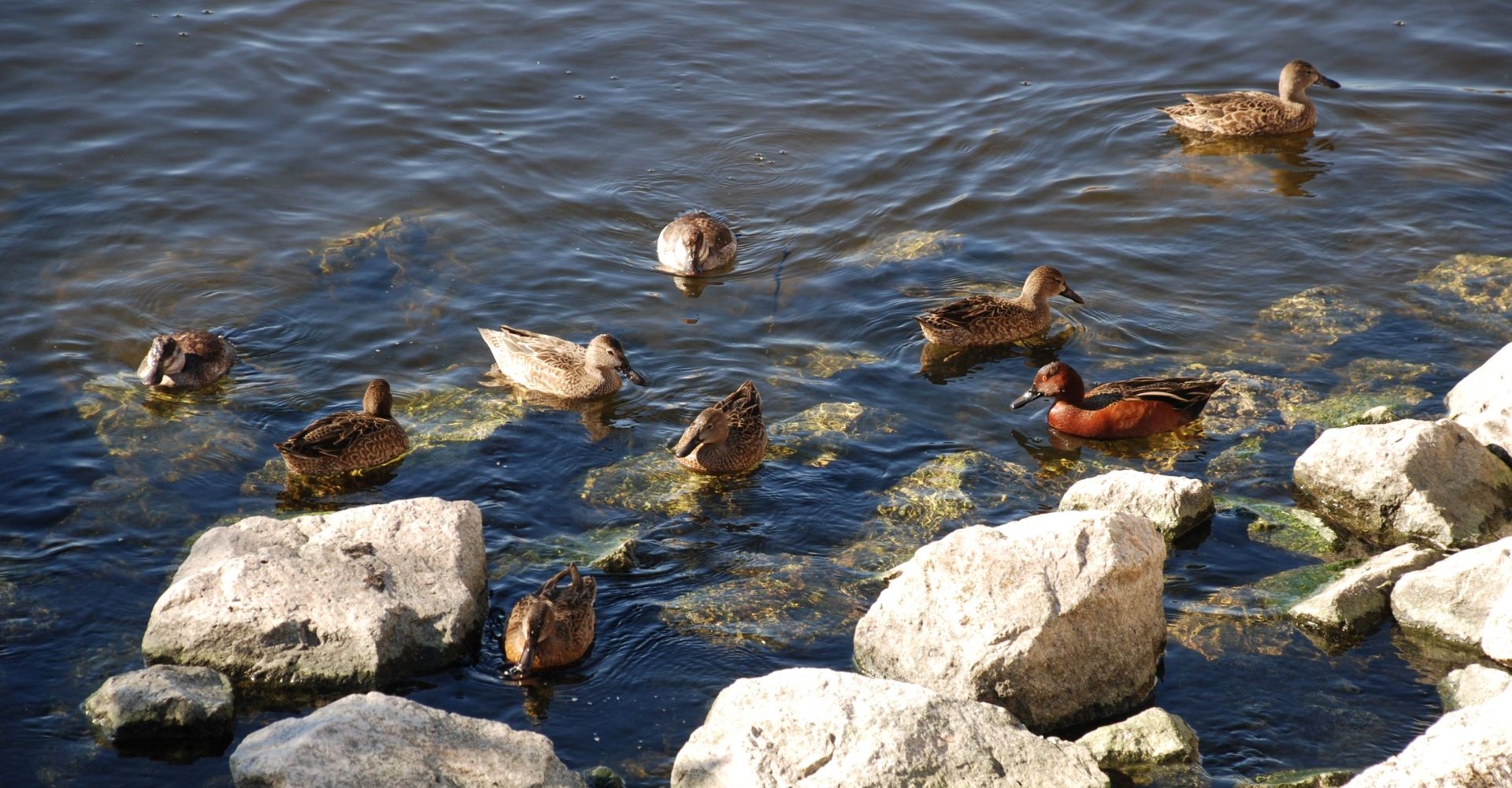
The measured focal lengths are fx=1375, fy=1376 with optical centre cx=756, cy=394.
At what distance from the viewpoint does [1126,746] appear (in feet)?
21.2

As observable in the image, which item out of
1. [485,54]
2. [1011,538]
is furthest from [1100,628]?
[485,54]

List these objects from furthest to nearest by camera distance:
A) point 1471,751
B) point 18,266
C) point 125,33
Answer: point 125,33 < point 18,266 < point 1471,751

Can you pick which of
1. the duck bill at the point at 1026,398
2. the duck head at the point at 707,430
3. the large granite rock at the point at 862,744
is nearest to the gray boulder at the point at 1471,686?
the large granite rock at the point at 862,744

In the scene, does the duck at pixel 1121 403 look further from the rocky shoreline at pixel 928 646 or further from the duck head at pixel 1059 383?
the rocky shoreline at pixel 928 646

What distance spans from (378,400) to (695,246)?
147 inches

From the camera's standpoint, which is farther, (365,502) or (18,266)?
(18,266)

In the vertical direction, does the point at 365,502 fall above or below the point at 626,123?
below

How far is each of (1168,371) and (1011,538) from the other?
15.0 ft

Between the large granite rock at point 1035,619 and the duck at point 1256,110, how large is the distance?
9.68m

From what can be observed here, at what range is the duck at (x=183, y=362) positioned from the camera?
1052 cm

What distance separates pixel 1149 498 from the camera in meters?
8.50

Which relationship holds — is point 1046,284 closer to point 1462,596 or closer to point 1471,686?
point 1462,596

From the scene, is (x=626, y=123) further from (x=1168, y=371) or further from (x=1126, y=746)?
(x=1126, y=746)

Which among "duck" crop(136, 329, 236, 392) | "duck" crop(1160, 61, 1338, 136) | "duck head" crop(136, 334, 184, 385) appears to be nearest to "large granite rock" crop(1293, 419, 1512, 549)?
"duck" crop(1160, 61, 1338, 136)
